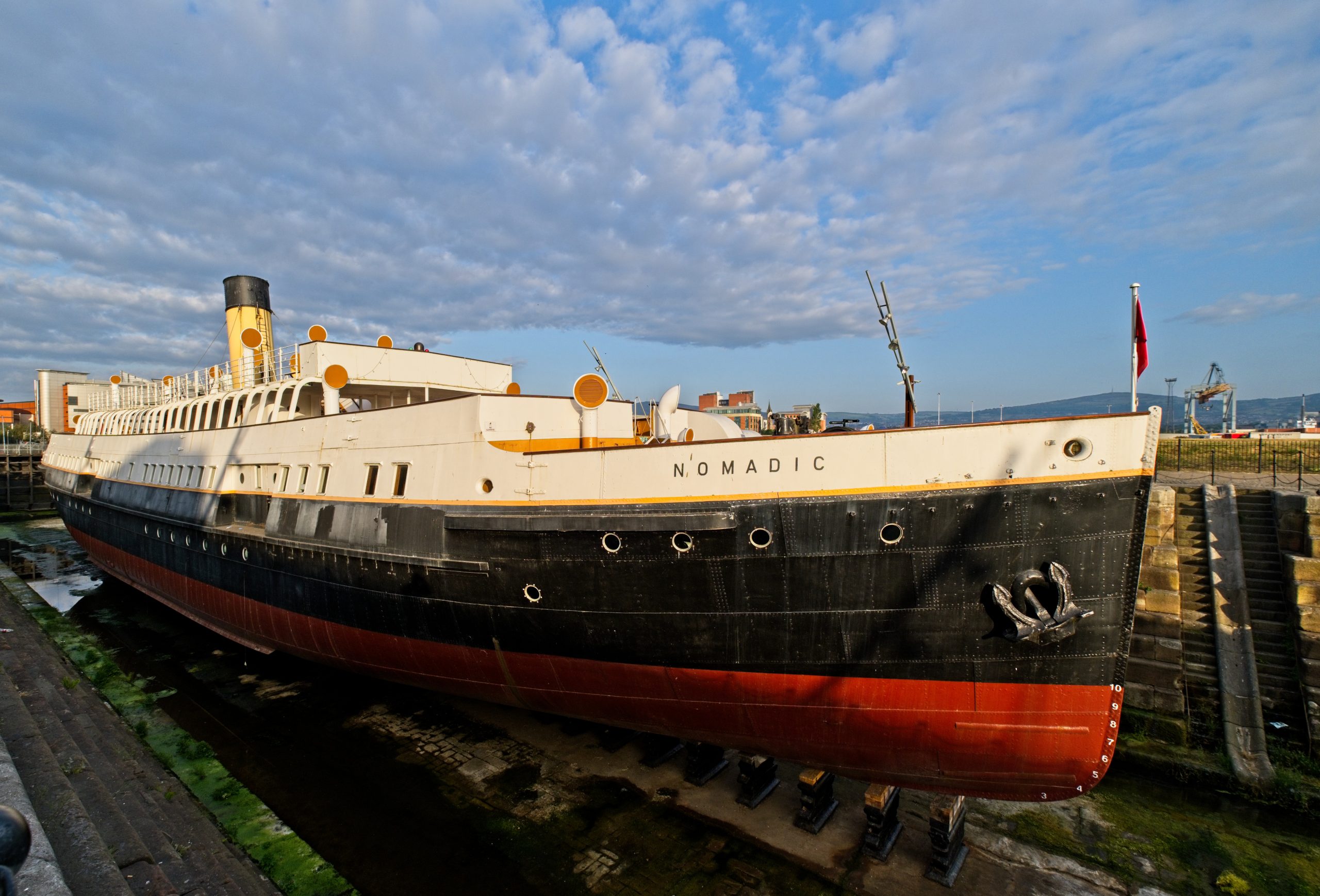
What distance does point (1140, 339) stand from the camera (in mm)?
6801

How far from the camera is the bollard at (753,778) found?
26.9 feet

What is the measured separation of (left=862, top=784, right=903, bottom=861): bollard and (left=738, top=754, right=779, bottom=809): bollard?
54.9 inches

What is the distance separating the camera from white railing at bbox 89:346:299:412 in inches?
576

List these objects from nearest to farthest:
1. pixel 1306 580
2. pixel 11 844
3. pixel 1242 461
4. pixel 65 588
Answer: pixel 11 844 → pixel 1306 580 → pixel 1242 461 → pixel 65 588

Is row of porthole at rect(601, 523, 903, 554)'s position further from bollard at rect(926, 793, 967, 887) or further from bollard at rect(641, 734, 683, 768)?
bollard at rect(641, 734, 683, 768)

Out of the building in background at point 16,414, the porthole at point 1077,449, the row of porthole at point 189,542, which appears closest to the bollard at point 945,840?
the porthole at point 1077,449

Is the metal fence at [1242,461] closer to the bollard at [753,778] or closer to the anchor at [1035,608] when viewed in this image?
the anchor at [1035,608]

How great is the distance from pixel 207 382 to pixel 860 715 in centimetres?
2073

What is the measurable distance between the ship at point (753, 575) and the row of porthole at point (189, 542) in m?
3.07

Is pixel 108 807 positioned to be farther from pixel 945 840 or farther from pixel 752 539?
pixel 945 840

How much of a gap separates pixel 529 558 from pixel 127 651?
13855mm

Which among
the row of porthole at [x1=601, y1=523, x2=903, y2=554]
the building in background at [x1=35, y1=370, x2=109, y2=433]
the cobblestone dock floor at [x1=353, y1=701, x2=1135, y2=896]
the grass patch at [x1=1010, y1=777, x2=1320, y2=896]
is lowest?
the grass patch at [x1=1010, y1=777, x2=1320, y2=896]

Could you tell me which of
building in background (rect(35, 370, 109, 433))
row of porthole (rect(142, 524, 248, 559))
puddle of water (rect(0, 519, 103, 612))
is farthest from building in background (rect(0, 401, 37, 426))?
row of porthole (rect(142, 524, 248, 559))

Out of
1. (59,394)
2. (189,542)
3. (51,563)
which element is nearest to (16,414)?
(59,394)
